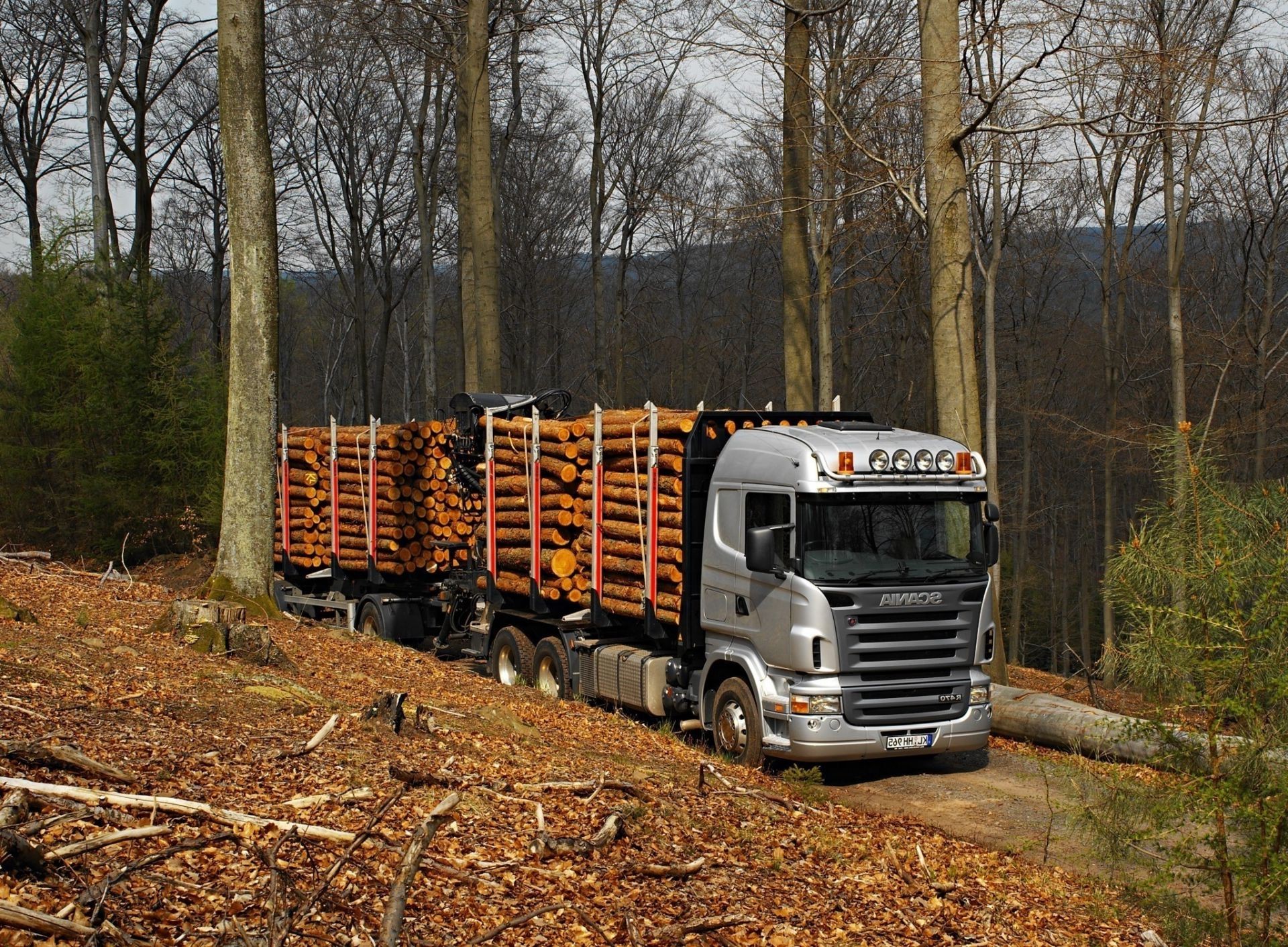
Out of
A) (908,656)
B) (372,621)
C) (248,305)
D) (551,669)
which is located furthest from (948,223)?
(372,621)

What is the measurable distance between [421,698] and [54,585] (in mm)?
7149

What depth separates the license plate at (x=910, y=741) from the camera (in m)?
10.4

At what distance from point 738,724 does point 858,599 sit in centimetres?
179

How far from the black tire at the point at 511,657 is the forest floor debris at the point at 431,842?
4151mm

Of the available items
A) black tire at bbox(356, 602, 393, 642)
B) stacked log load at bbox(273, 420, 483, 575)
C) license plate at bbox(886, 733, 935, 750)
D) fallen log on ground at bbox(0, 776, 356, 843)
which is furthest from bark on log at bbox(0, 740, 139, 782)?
black tire at bbox(356, 602, 393, 642)

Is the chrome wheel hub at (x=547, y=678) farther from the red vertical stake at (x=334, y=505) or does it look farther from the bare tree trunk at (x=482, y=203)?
the bare tree trunk at (x=482, y=203)

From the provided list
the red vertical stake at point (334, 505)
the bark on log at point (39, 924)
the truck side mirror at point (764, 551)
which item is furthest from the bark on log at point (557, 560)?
the bark on log at point (39, 924)

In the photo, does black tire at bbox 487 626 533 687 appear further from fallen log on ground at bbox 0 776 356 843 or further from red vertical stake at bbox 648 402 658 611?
fallen log on ground at bbox 0 776 356 843

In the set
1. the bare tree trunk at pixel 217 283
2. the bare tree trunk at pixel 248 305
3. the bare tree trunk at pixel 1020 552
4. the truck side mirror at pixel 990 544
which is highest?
the bare tree trunk at pixel 217 283

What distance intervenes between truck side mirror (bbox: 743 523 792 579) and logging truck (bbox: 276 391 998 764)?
2cm

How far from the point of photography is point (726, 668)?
11531 mm

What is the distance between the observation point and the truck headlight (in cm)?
1022

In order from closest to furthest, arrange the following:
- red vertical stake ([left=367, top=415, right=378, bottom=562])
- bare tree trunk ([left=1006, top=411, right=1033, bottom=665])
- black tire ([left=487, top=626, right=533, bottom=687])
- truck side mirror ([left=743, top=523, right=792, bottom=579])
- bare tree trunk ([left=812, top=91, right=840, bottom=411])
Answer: truck side mirror ([left=743, top=523, right=792, bottom=579]) → black tire ([left=487, top=626, right=533, bottom=687]) → red vertical stake ([left=367, top=415, right=378, bottom=562]) → bare tree trunk ([left=812, top=91, right=840, bottom=411]) → bare tree trunk ([left=1006, top=411, right=1033, bottom=665])

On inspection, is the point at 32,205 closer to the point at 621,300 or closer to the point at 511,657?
the point at 621,300
